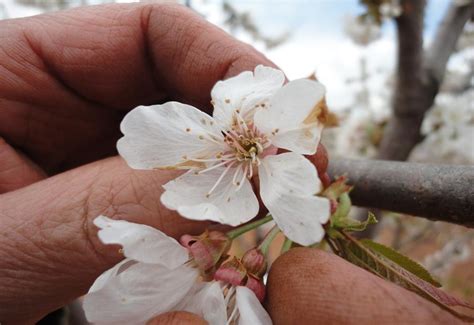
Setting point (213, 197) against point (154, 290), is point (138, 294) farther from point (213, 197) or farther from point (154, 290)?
point (213, 197)

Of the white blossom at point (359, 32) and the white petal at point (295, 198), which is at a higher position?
the white petal at point (295, 198)

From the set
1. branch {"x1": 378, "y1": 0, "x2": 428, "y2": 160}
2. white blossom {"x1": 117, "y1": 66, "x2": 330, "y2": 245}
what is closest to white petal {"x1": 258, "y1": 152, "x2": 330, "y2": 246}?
white blossom {"x1": 117, "y1": 66, "x2": 330, "y2": 245}

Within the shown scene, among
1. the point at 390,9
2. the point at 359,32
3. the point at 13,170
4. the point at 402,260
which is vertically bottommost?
the point at 359,32

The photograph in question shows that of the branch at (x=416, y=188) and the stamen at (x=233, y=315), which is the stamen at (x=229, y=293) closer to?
the stamen at (x=233, y=315)

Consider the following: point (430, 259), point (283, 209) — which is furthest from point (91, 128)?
point (430, 259)

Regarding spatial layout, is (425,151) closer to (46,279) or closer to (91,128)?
(91,128)

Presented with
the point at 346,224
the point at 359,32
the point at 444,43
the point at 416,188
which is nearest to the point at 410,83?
the point at 444,43

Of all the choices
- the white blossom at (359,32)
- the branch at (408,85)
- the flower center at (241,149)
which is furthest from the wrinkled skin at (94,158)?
the white blossom at (359,32)
